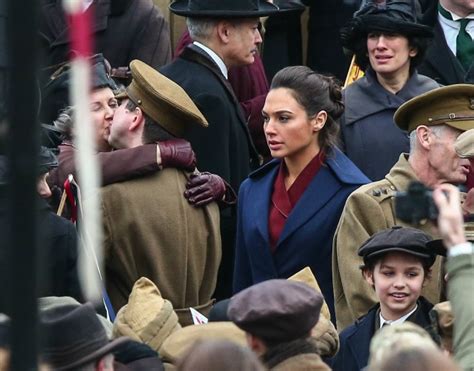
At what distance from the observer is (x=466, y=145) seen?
7141 mm

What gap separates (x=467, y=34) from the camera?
953cm

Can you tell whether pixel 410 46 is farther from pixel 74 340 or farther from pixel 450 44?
pixel 74 340

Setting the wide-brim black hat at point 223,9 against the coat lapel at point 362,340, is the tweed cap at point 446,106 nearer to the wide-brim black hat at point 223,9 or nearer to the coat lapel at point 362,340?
the coat lapel at point 362,340

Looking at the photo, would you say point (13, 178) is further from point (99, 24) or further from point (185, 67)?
point (99, 24)

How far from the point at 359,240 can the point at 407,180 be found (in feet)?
1.42

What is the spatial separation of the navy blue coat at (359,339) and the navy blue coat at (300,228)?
636mm

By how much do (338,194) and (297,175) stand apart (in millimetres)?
A: 236

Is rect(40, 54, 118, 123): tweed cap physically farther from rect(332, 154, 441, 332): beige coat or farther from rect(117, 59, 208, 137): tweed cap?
rect(332, 154, 441, 332): beige coat

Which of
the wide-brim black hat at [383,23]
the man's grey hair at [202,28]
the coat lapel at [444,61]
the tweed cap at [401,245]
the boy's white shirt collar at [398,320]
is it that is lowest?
the boy's white shirt collar at [398,320]

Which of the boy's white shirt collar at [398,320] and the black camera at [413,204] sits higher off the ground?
the black camera at [413,204]

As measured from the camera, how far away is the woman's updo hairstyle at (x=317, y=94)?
25.0 ft

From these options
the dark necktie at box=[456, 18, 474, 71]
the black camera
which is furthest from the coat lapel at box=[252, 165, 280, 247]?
the black camera

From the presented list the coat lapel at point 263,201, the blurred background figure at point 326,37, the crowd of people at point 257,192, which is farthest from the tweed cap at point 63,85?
the blurred background figure at point 326,37

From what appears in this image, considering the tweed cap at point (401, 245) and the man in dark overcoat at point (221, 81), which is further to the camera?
the man in dark overcoat at point (221, 81)
